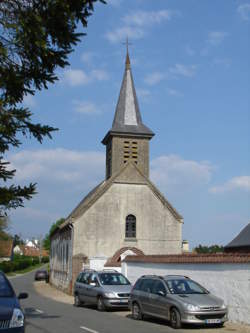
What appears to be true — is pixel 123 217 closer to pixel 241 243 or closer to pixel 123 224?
pixel 123 224

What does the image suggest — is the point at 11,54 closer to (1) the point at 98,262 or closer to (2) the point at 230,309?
(2) the point at 230,309

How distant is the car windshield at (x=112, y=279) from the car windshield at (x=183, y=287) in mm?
5428

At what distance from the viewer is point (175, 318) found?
526 inches

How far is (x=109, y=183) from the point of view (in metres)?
32.0

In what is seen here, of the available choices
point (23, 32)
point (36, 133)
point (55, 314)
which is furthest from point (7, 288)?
point (55, 314)

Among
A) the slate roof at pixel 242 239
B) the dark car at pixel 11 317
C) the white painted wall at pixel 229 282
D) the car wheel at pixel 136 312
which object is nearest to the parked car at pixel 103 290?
the car wheel at pixel 136 312

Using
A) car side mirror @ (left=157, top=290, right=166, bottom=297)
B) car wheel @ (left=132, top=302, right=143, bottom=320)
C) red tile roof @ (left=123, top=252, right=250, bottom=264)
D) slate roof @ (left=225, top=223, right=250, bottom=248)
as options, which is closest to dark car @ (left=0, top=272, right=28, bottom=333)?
car side mirror @ (left=157, top=290, right=166, bottom=297)

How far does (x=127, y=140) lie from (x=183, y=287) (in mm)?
21117

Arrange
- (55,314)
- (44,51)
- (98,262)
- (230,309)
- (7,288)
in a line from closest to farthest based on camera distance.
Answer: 1. (7,288)
2. (44,51)
3. (230,309)
4. (55,314)
5. (98,262)

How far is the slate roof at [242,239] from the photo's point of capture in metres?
28.2

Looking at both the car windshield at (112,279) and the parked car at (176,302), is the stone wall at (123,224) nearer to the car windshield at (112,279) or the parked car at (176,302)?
the car windshield at (112,279)

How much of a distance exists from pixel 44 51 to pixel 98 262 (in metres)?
19.4

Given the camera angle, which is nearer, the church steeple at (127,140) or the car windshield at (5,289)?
the car windshield at (5,289)

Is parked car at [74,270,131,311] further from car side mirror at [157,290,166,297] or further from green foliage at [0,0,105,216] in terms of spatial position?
green foliage at [0,0,105,216]
